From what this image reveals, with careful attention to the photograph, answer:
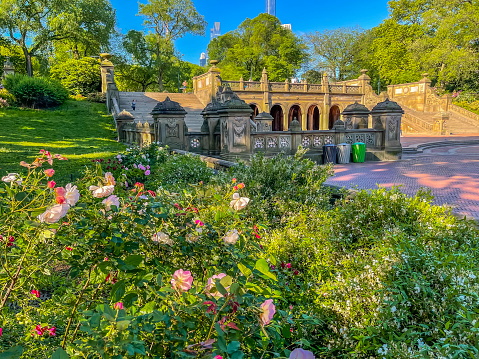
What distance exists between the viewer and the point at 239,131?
1130 cm

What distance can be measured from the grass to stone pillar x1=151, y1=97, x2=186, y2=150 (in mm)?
2305

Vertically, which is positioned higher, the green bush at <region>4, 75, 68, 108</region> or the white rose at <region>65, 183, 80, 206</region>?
the green bush at <region>4, 75, 68, 108</region>

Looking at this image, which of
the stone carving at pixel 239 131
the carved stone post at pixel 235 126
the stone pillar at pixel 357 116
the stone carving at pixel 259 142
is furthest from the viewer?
the stone pillar at pixel 357 116

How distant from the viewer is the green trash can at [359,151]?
1398 centimetres

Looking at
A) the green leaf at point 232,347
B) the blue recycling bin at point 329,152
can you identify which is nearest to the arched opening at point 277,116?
the blue recycling bin at point 329,152

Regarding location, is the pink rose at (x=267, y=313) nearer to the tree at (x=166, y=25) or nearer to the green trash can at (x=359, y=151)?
the green trash can at (x=359, y=151)

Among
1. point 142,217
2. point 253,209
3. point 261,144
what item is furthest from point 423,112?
point 142,217

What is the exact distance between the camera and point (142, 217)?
2080 mm

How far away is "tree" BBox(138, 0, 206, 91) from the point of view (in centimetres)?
4466

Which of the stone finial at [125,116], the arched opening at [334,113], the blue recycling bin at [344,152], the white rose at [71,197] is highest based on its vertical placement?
the arched opening at [334,113]

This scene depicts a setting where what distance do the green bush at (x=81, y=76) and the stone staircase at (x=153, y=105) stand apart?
5015 mm

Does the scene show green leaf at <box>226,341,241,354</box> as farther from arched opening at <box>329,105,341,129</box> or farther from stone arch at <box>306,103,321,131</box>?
arched opening at <box>329,105,341,129</box>

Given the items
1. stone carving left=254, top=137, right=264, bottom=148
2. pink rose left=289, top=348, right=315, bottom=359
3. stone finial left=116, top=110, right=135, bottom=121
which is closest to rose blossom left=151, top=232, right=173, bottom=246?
pink rose left=289, top=348, right=315, bottom=359

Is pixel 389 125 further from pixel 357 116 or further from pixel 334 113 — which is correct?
pixel 334 113
